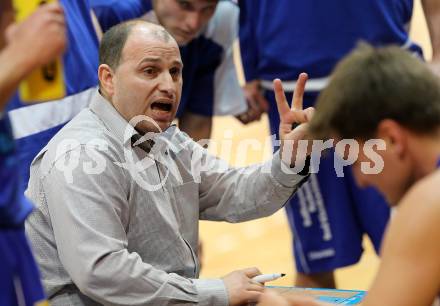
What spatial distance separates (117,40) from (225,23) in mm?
1453

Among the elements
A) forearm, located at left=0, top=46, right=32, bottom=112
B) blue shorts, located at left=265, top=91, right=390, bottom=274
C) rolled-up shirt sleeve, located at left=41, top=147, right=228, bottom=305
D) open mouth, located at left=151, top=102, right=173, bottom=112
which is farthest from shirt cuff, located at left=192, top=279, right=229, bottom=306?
blue shorts, located at left=265, top=91, right=390, bottom=274

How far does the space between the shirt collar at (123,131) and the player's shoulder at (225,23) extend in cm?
142

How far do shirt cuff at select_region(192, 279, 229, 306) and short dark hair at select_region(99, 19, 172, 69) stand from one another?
0.69 metres

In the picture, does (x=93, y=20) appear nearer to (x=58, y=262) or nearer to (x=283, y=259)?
(x=58, y=262)

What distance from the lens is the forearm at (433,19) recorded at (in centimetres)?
346

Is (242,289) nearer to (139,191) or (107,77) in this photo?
(139,191)

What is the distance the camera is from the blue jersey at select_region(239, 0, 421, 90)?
346 cm

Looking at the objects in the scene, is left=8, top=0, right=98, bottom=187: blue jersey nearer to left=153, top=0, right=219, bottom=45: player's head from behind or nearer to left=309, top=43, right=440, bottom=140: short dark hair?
left=153, top=0, right=219, bottom=45: player's head from behind

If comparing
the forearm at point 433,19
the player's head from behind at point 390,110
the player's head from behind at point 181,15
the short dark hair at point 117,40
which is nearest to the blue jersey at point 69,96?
the player's head from behind at point 181,15

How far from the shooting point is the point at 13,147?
6.34ft

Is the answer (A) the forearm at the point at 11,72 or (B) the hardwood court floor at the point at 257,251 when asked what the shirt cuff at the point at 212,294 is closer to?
(A) the forearm at the point at 11,72

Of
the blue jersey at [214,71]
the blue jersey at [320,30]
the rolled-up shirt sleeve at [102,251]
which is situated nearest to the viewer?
the rolled-up shirt sleeve at [102,251]

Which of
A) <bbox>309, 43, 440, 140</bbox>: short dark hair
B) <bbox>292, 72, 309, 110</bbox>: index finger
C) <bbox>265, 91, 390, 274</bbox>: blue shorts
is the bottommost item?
<bbox>265, 91, 390, 274</bbox>: blue shorts

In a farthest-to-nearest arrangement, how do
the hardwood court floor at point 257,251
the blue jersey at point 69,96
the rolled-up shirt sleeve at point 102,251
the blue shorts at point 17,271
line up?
the hardwood court floor at point 257,251 < the blue jersey at point 69,96 < the rolled-up shirt sleeve at point 102,251 < the blue shorts at point 17,271
